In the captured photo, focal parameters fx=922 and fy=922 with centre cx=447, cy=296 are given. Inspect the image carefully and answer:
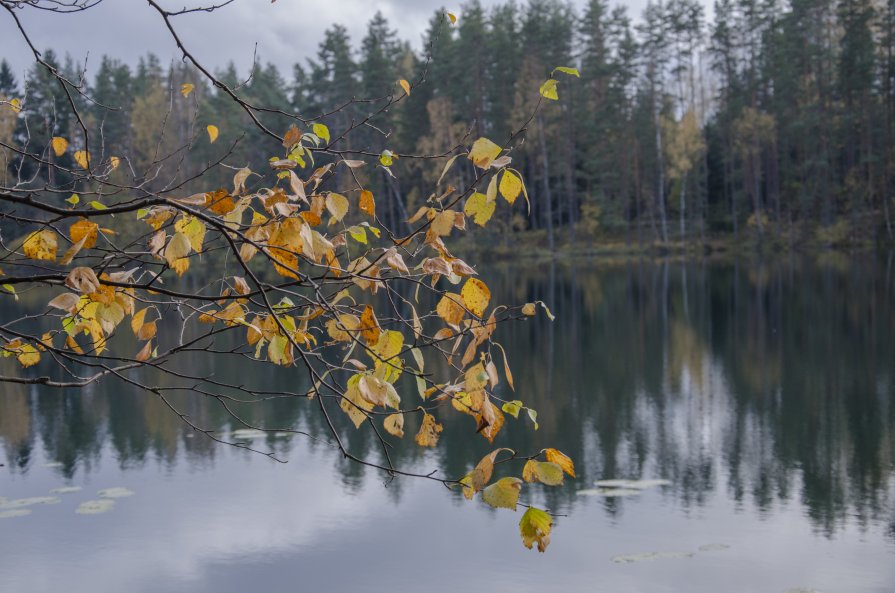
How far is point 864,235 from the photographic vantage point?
140 feet

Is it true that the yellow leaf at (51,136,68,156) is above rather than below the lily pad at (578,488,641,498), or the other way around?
above

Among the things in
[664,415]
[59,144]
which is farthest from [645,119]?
[59,144]

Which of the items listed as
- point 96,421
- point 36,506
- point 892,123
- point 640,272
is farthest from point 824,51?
point 36,506

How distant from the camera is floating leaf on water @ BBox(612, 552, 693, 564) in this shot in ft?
23.9

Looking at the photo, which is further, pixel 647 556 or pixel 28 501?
pixel 28 501

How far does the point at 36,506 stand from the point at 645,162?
43.0 m

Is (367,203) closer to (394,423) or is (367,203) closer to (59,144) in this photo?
(394,423)

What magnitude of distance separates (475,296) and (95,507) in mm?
7949

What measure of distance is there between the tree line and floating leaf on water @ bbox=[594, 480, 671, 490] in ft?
118

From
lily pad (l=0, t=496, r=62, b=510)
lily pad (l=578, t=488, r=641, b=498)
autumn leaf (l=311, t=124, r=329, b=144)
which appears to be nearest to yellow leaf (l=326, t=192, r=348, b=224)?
autumn leaf (l=311, t=124, r=329, b=144)

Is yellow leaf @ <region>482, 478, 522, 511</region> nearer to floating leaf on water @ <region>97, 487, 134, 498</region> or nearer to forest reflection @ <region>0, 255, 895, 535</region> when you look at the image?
forest reflection @ <region>0, 255, 895, 535</region>

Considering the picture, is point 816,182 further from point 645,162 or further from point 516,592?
point 516,592

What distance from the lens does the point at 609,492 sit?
29.5 ft

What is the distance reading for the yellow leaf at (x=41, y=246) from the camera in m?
2.41
